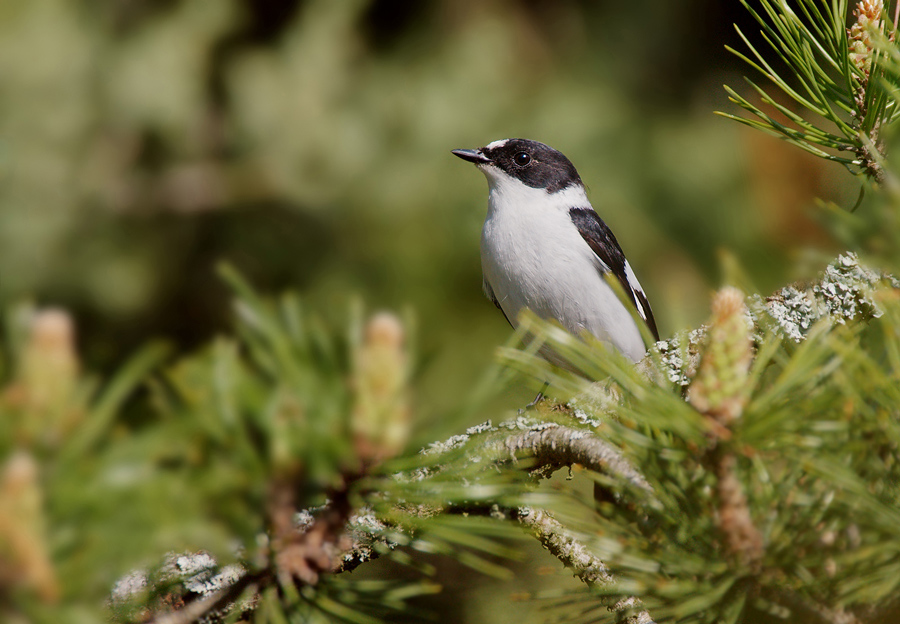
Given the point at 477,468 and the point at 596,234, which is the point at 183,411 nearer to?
the point at 477,468

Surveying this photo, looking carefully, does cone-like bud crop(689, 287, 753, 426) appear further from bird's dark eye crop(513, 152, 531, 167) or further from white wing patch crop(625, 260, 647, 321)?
bird's dark eye crop(513, 152, 531, 167)

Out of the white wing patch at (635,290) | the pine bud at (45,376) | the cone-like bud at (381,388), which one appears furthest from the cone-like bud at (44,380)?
the white wing patch at (635,290)

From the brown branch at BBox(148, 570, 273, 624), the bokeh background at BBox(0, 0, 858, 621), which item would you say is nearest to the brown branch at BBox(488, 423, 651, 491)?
the brown branch at BBox(148, 570, 273, 624)

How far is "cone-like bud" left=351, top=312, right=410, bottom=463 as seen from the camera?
0.83m

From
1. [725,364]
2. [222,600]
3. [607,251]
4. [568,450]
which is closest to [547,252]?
[607,251]

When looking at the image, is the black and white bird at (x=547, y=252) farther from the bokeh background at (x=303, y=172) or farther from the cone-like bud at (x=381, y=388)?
the cone-like bud at (x=381, y=388)

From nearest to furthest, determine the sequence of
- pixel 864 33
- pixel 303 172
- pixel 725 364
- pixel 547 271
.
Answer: pixel 725 364
pixel 864 33
pixel 547 271
pixel 303 172

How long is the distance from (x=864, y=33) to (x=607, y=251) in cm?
188

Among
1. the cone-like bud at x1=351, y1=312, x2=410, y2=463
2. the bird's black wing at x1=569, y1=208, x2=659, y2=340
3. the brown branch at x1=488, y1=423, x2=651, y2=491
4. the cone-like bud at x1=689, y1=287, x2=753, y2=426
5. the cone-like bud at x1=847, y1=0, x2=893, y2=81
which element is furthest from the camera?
the bird's black wing at x1=569, y1=208, x2=659, y2=340

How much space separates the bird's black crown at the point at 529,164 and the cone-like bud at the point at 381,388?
9.77ft

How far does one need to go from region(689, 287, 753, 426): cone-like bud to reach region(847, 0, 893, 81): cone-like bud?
985mm

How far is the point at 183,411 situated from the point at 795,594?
73cm

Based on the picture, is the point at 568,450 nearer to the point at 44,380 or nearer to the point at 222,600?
the point at 222,600

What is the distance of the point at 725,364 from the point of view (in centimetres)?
97
